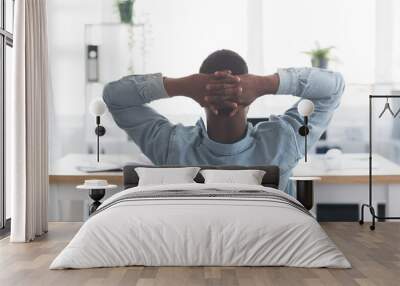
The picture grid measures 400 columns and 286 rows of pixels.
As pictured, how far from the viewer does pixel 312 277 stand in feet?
14.8

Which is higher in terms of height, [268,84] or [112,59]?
[112,59]

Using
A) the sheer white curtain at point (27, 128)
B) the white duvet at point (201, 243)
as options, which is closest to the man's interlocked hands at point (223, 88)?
the sheer white curtain at point (27, 128)

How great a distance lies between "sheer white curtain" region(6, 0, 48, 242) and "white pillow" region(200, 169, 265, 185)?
180 centimetres

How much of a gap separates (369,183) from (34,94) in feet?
12.9

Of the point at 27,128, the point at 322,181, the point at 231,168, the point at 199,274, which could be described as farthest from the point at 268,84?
the point at 199,274

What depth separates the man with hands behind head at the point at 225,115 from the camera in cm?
770

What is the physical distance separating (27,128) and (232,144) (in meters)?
2.46

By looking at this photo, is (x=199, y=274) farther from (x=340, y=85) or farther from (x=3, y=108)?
(x=340, y=85)

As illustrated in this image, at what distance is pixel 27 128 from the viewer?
20.9ft

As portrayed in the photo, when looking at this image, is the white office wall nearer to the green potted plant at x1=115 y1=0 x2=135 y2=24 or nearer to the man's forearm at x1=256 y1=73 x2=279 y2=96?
the man's forearm at x1=256 y1=73 x2=279 y2=96

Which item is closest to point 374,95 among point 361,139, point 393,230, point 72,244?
point 361,139

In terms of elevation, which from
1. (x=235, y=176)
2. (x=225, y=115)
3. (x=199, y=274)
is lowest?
(x=199, y=274)

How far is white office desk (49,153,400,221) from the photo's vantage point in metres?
7.73

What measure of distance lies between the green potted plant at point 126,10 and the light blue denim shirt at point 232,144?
68cm
